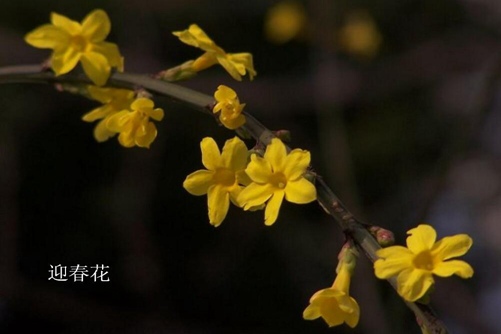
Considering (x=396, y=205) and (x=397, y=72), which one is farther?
(x=397, y=72)

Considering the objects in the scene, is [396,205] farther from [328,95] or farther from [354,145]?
[328,95]

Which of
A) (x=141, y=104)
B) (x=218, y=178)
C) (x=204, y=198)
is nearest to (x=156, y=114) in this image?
(x=141, y=104)

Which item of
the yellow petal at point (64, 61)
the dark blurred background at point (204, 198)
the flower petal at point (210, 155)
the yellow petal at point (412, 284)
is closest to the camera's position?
the yellow petal at point (412, 284)

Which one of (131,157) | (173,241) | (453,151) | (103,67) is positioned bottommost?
(103,67)

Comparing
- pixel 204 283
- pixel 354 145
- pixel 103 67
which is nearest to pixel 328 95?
pixel 354 145

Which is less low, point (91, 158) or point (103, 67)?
point (91, 158)

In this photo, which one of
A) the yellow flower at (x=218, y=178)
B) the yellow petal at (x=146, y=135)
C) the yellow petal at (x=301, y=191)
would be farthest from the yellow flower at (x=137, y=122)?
the yellow petal at (x=301, y=191)

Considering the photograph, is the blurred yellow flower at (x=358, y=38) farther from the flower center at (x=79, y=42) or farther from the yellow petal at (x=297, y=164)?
the yellow petal at (x=297, y=164)
